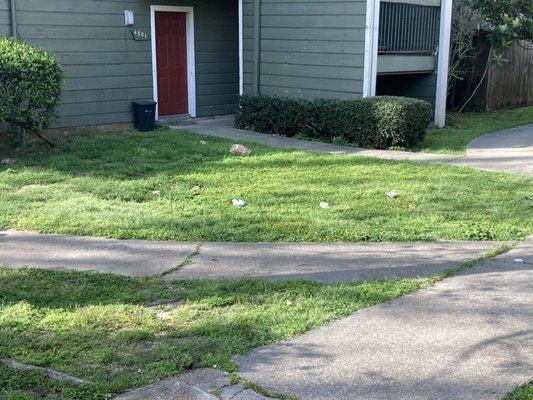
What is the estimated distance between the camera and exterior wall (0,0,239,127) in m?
11.5

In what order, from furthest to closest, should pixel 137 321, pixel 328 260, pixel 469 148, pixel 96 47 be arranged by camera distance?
1. pixel 96 47
2. pixel 469 148
3. pixel 328 260
4. pixel 137 321

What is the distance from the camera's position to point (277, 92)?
1325 centimetres

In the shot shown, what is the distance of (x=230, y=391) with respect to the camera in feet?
11.2

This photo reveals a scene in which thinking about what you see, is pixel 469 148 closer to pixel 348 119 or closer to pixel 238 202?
pixel 348 119

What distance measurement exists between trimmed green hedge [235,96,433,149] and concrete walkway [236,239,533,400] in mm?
6183

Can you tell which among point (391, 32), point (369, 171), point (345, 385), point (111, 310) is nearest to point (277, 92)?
point (391, 32)

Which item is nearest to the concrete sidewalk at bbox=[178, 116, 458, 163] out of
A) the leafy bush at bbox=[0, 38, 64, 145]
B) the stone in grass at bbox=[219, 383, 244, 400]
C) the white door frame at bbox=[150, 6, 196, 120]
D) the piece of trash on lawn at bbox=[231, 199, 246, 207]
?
the white door frame at bbox=[150, 6, 196, 120]

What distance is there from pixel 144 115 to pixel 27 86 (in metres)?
3.26

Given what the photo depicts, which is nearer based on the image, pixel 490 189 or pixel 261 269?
pixel 261 269

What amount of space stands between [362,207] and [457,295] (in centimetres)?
253

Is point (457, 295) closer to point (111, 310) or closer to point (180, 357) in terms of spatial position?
point (180, 357)

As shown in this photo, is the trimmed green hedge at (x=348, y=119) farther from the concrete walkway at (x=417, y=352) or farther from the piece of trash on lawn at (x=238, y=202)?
the concrete walkway at (x=417, y=352)

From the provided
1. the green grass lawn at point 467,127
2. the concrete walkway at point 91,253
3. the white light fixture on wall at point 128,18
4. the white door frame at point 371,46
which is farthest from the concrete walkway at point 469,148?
the concrete walkway at point 91,253

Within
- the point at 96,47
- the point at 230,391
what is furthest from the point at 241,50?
the point at 230,391
